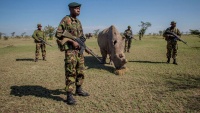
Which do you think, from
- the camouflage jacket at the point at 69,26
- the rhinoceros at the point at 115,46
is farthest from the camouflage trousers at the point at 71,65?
the rhinoceros at the point at 115,46

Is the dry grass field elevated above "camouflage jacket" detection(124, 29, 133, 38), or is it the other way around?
"camouflage jacket" detection(124, 29, 133, 38)

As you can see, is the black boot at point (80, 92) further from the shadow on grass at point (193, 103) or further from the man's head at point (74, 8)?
the shadow on grass at point (193, 103)

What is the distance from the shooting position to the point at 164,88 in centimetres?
627

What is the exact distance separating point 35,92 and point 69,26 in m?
2.68

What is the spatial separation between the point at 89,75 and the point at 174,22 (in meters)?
6.24

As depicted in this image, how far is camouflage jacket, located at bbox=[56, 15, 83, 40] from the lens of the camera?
15.7ft

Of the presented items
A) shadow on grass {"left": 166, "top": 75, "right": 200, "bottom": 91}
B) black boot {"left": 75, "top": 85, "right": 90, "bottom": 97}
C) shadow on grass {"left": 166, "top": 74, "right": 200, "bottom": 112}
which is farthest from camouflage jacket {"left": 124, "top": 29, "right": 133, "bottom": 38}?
black boot {"left": 75, "top": 85, "right": 90, "bottom": 97}

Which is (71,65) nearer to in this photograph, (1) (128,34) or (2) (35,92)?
(2) (35,92)

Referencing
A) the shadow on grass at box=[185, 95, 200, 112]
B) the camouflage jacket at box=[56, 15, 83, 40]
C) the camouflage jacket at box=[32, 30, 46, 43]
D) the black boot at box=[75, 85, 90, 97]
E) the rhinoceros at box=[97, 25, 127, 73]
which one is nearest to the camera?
the shadow on grass at box=[185, 95, 200, 112]

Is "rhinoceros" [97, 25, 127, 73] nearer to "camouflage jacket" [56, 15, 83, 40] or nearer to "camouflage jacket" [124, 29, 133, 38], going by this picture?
"camouflage jacket" [56, 15, 83, 40]

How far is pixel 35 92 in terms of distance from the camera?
5918 millimetres

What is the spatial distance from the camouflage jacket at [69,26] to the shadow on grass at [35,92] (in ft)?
6.68

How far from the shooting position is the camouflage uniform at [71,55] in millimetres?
4828

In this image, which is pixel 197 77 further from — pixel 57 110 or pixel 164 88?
pixel 57 110
